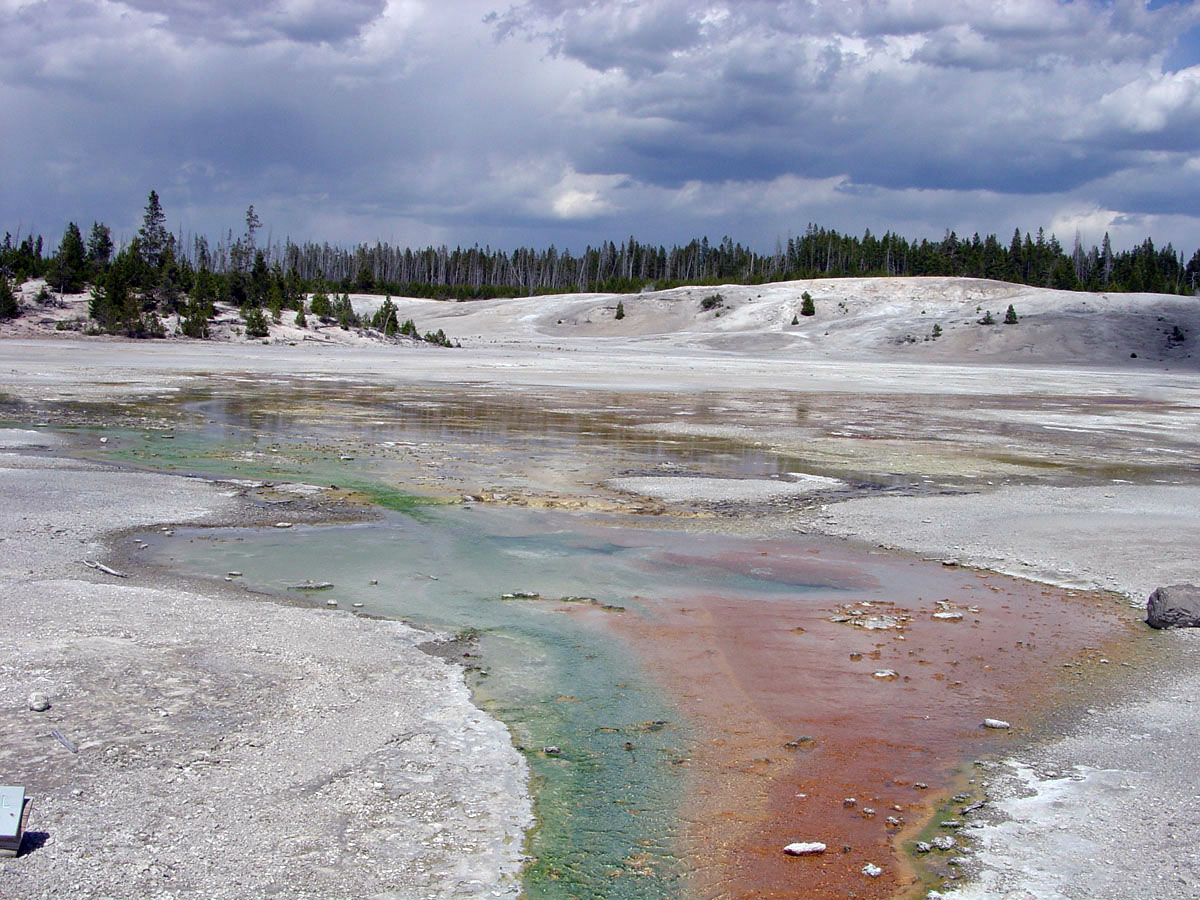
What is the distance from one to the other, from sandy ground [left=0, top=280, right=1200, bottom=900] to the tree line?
5.17 metres

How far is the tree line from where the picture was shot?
172ft

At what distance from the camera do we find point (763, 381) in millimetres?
37594

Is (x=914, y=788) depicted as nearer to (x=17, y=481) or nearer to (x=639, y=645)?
(x=639, y=645)

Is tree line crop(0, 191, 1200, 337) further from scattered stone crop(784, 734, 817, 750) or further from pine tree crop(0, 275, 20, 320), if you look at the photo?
scattered stone crop(784, 734, 817, 750)

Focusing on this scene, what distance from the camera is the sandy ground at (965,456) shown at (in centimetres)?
458

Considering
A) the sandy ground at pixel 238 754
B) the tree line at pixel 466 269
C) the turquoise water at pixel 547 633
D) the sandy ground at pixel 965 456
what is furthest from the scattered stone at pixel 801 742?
the tree line at pixel 466 269

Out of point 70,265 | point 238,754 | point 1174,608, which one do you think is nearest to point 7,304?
point 70,265

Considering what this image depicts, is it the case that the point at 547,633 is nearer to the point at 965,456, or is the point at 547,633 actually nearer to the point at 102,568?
the point at 102,568

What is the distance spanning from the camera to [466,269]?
6422 inches

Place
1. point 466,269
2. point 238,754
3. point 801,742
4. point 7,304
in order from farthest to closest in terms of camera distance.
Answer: point 466,269
point 7,304
point 801,742
point 238,754

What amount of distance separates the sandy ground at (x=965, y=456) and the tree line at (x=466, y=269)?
16.9 ft

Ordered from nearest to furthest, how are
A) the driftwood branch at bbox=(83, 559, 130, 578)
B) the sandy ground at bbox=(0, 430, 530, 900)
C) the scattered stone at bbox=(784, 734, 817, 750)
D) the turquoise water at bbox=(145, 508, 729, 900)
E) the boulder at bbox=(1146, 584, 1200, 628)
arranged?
the sandy ground at bbox=(0, 430, 530, 900) < the turquoise water at bbox=(145, 508, 729, 900) < the scattered stone at bbox=(784, 734, 817, 750) < the boulder at bbox=(1146, 584, 1200, 628) < the driftwood branch at bbox=(83, 559, 130, 578)

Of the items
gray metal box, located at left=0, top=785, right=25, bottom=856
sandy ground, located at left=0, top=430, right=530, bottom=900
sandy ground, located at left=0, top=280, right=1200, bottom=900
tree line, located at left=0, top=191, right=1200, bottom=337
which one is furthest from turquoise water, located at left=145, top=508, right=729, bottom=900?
tree line, located at left=0, top=191, right=1200, bottom=337

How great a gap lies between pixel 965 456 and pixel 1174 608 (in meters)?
9.68
